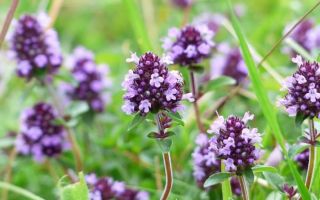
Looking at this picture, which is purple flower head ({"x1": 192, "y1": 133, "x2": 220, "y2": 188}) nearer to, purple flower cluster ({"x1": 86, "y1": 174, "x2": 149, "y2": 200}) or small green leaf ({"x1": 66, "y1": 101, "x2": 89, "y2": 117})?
purple flower cluster ({"x1": 86, "y1": 174, "x2": 149, "y2": 200})

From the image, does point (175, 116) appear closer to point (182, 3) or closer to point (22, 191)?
point (22, 191)

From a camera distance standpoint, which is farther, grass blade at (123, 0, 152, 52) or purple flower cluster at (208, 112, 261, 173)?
grass blade at (123, 0, 152, 52)

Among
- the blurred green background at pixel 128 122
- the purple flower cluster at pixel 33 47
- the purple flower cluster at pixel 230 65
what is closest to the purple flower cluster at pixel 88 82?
the blurred green background at pixel 128 122

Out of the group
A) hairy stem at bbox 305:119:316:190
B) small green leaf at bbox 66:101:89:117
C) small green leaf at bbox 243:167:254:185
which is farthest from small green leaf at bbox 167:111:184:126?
small green leaf at bbox 66:101:89:117

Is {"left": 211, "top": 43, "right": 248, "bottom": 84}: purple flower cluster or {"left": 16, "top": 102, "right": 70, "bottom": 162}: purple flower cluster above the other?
{"left": 211, "top": 43, "right": 248, "bottom": 84}: purple flower cluster

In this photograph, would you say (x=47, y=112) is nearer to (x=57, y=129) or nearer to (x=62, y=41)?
(x=57, y=129)

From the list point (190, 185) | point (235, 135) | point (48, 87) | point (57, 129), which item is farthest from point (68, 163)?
point (235, 135)
